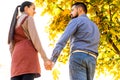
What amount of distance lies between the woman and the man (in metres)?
0.36

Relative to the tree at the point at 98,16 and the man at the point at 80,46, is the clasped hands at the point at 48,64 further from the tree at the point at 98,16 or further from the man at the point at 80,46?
the tree at the point at 98,16

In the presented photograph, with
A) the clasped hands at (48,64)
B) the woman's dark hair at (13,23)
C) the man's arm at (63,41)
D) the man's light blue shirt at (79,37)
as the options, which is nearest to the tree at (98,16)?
the man's light blue shirt at (79,37)

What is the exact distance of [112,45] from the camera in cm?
1394

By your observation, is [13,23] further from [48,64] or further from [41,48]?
[48,64]

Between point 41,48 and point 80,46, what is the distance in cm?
70

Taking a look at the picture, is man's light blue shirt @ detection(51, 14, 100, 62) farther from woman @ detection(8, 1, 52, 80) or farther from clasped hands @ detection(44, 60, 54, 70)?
woman @ detection(8, 1, 52, 80)

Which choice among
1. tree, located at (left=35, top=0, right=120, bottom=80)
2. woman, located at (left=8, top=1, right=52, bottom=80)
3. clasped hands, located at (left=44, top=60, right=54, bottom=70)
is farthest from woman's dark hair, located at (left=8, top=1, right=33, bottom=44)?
tree, located at (left=35, top=0, right=120, bottom=80)

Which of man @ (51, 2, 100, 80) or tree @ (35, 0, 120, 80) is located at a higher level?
man @ (51, 2, 100, 80)

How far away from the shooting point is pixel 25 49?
6.46 meters

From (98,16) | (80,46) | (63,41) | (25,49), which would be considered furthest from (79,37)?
(98,16)

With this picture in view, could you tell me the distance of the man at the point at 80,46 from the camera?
6715 millimetres

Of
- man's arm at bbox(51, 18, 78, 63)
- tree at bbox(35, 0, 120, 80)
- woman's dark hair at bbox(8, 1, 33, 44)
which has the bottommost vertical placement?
tree at bbox(35, 0, 120, 80)

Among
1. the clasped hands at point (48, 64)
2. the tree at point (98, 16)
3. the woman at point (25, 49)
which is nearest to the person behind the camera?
the woman at point (25, 49)

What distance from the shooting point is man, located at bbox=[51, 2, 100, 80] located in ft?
22.0
